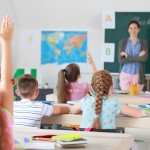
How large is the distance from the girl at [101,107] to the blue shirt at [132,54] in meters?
3.57

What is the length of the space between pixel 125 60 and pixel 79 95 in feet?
7.61

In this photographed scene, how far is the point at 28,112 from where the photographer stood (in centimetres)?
352

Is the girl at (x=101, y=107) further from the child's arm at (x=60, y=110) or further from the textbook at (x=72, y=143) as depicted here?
the textbook at (x=72, y=143)

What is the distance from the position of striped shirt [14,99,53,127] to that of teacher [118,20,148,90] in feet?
12.0

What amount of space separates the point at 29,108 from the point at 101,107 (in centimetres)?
60

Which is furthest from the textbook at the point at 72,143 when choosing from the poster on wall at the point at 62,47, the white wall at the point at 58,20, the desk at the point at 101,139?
the poster on wall at the point at 62,47

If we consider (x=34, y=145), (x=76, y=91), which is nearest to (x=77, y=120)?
(x=76, y=91)

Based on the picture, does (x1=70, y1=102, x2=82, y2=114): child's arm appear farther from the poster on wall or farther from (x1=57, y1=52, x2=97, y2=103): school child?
the poster on wall

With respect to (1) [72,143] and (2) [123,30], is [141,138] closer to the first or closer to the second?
(1) [72,143]

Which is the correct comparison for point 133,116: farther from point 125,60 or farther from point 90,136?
point 125,60

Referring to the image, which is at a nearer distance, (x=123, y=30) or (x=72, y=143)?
(x=72, y=143)

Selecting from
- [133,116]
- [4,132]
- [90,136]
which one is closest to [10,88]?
[4,132]

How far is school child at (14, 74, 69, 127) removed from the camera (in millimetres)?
3500

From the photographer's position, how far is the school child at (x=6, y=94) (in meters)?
1.57
